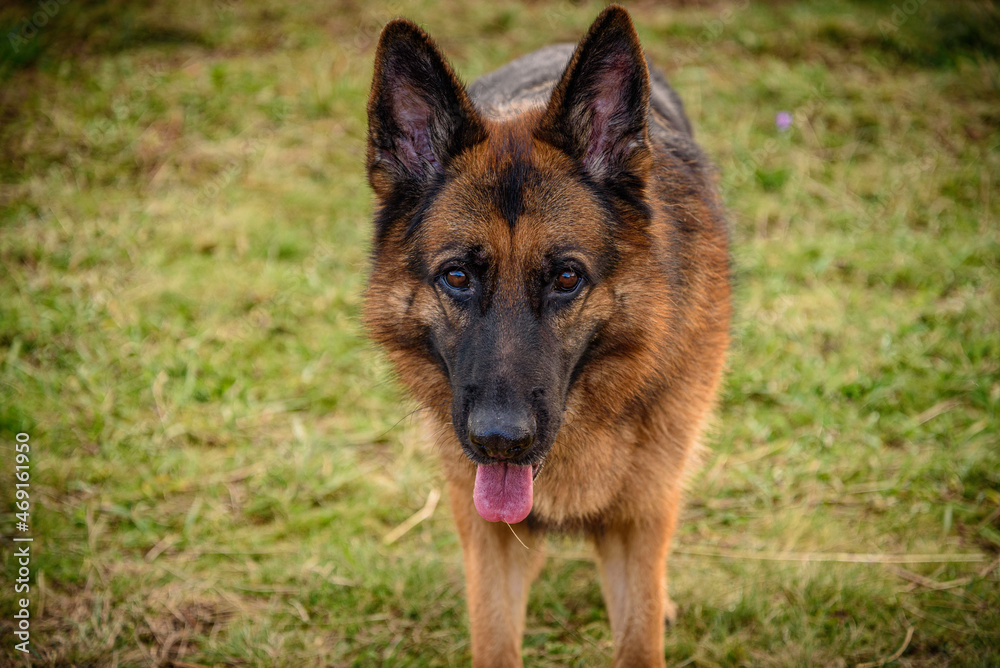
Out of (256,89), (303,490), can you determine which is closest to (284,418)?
(303,490)

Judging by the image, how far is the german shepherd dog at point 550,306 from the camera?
2.66 metres

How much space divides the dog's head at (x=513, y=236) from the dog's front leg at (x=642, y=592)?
0.71 m

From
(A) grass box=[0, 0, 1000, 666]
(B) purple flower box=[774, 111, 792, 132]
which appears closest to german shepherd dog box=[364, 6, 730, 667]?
(A) grass box=[0, 0, 1000, 666]

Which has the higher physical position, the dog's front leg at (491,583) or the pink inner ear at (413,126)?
the pink inner ear at (413,126)

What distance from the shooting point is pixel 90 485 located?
4.41 metres

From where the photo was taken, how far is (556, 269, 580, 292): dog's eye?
272 centimetres

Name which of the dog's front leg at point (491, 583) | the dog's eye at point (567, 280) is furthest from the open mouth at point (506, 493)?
the dog's eye at point (567, 280)

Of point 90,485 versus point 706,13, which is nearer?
point 90,485

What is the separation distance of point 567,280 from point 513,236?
0.84 ft

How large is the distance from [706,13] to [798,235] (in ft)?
11.3

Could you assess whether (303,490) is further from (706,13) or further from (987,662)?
(706,13)

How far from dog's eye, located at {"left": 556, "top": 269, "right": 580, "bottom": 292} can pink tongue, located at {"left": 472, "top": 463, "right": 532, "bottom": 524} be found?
67 centimetres

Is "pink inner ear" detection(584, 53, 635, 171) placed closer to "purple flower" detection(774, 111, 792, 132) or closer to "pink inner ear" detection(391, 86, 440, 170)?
"pink inner ear" detection(391, 86, 440, 170)

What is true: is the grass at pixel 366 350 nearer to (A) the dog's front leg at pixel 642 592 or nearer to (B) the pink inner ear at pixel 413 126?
(A) the dog's front leg at pixel 642 592
